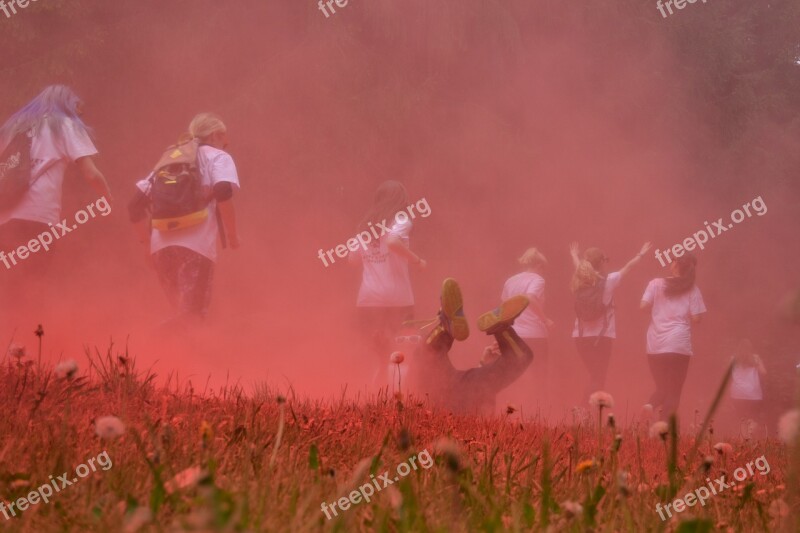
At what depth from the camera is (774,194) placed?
21.0 metres

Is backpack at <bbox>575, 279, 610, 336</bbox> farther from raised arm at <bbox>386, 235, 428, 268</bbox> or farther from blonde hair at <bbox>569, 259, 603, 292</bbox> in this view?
raised arm at <bbox>386, 235, 428, 268</bbox>

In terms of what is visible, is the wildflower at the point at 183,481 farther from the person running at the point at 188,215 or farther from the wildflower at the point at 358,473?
the person running at the point at 188,215

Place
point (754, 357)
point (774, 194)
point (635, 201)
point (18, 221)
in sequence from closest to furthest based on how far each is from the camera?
point (18, 221)
point (754, 357)
point (635, 201)
point (774, 194)

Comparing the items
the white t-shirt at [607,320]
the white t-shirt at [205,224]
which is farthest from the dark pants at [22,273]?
the white t-shirt at [607,320]

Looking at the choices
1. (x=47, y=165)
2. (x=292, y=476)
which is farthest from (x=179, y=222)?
(x=292, y=476)

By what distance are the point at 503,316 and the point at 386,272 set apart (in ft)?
7.10

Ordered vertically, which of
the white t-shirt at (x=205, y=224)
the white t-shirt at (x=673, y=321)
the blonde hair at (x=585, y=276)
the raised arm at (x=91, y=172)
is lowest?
the white t-shirt at (x=673, y=321)

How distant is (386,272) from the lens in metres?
7.86

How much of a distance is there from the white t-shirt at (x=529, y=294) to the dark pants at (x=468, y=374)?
333cm

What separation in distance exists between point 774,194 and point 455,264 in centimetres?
892

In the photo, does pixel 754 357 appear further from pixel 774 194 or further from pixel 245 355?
pixel 774 194

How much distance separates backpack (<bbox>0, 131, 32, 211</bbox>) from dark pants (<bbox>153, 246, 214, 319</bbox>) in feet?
3.38

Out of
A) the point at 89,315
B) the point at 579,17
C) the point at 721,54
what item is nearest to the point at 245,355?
the point at 89,315

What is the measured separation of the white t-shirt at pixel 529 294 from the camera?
9242 millimetres
